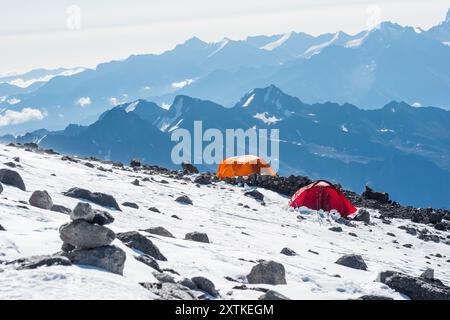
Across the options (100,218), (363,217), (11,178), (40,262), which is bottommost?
(363,217)

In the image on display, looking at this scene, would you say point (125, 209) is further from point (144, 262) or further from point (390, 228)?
point (390, 228)

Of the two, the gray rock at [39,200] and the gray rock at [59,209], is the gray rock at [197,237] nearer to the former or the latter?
the gray rock at [59,209]

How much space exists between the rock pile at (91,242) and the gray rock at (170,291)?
633 mm

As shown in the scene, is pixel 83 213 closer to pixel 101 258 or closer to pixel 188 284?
pixel 101 258

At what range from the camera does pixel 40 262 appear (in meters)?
8.16

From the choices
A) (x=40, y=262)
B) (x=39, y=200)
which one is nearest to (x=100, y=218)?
(x=40, y=262)

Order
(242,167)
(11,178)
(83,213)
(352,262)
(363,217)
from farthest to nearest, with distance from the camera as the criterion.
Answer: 1. (242,167)
2. (363,217)
3. (11,178)
4. (352,262)
5. (83,213)

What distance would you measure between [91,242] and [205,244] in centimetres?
584

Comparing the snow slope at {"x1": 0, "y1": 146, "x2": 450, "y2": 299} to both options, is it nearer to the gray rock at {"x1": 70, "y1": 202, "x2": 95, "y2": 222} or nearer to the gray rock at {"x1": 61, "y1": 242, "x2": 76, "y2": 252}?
the gray rock at {"x1": 61, "y1": 242, "x2": 76, "y2": 252}

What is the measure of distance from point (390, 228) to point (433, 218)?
725cm

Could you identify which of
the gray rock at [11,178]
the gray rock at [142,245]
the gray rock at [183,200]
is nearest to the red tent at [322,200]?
the gray rock at [183,200]

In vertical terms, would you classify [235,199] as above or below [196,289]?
below

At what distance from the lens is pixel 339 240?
2298cm
